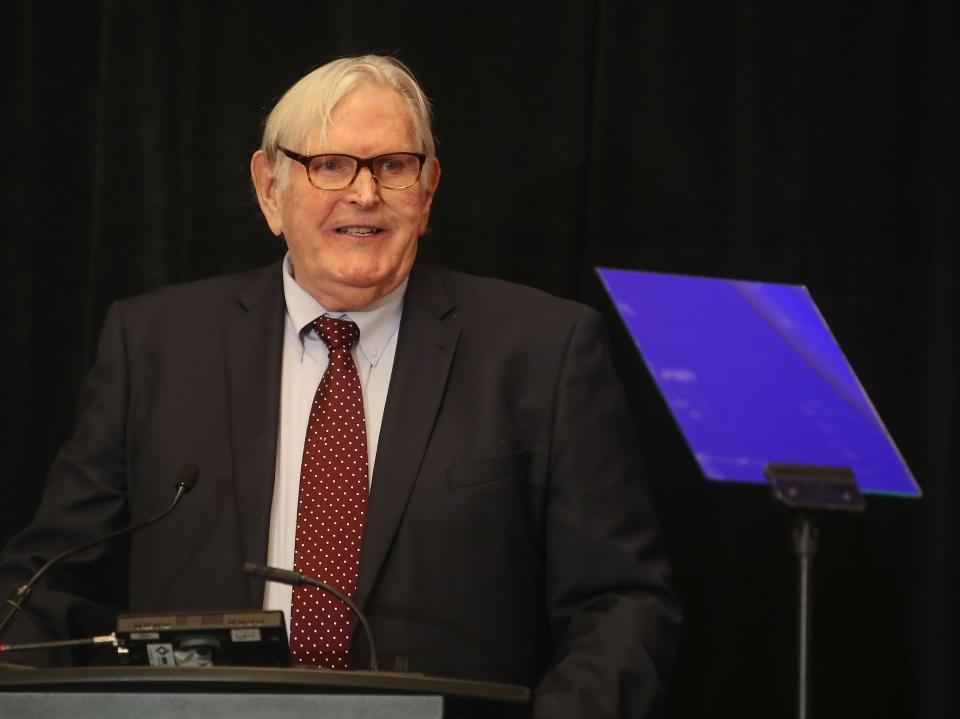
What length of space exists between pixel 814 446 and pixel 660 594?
0.51m

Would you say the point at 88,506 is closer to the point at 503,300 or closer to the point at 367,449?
the point at 367,449

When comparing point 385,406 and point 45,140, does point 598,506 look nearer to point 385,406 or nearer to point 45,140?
point 385,406

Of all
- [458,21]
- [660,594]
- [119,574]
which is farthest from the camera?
[458,21]

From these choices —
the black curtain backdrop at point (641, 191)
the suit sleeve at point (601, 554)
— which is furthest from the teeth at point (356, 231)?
the black curtain backdrop at point (641, 191)

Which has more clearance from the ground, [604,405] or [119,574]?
[604,405]

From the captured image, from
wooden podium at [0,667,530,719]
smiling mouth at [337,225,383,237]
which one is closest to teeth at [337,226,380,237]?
smiling mouth at [337,225,383,237]

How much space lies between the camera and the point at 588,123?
2920 mm

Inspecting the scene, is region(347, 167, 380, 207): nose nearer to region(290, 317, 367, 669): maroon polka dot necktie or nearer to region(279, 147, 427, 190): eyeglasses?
region(279, 147, 427, 190): eyeglasses

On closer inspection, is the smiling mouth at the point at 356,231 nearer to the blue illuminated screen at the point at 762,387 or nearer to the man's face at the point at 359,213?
the man's face at the point at 359,213

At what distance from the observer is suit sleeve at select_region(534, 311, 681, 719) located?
202 cm

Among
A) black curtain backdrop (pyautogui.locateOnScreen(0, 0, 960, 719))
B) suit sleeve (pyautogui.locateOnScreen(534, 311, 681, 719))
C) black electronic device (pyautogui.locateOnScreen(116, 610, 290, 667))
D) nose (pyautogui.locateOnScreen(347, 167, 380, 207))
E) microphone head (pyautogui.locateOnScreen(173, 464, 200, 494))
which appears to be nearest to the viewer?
black electronic device (pyautogui.locateOnScreen(116, 610, 290, 667))

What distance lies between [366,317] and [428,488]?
1.23ft

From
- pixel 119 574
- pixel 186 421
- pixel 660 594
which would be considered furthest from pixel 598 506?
pixel 119 574

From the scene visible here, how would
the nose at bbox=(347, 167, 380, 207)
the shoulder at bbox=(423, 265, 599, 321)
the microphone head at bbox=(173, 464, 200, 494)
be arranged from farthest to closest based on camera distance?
the shoulder at bbox=(423, 265, 599, 321) < the nose at bbox=(347, 167, 380, 207) < the microphone head at bbox=(173, 464, 200, 494)
